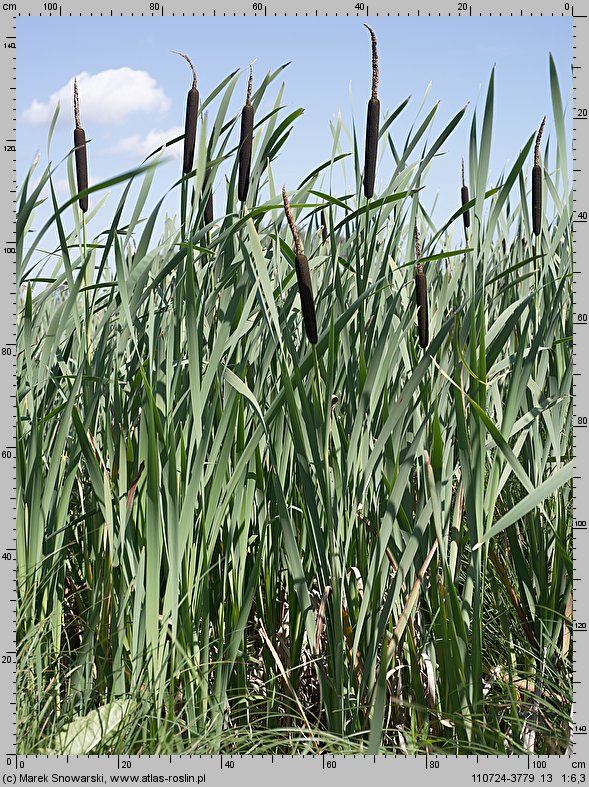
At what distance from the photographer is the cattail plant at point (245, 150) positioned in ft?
4.09

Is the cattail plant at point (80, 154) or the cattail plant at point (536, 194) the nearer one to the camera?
the cattail plant at point (80, 154)

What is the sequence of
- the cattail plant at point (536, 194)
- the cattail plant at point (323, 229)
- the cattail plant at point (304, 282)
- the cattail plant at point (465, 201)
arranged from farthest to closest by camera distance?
the cattail plant at point (323, 229)
the cattail plant at point (465, 201)
the cattail plant at point (536, 194)
the cattail plant at point (304, 282)

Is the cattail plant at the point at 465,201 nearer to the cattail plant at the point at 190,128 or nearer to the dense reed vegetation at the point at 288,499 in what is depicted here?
the dense reed vegetation at the point at 288,499

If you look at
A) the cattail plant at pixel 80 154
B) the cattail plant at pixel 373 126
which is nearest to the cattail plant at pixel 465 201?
the cattail plant at pixel 373 126

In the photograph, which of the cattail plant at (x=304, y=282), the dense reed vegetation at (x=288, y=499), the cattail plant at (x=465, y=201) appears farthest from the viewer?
the cattail plant at (x=465, y=201)

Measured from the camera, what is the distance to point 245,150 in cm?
125

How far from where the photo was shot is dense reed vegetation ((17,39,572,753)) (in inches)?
48.2

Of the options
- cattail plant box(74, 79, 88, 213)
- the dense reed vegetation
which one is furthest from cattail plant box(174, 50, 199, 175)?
cattail plant box(74, 79, 88, 213)

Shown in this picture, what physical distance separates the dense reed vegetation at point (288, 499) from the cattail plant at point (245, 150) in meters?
0.02

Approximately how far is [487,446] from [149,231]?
788 mm

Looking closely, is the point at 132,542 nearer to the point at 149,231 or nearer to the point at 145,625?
the point at 145,625

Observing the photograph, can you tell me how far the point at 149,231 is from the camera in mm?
1294

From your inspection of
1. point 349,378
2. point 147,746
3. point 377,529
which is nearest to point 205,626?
point 147,746

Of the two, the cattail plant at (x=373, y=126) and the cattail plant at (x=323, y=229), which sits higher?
the cattail plant at (x=373, y=126)
